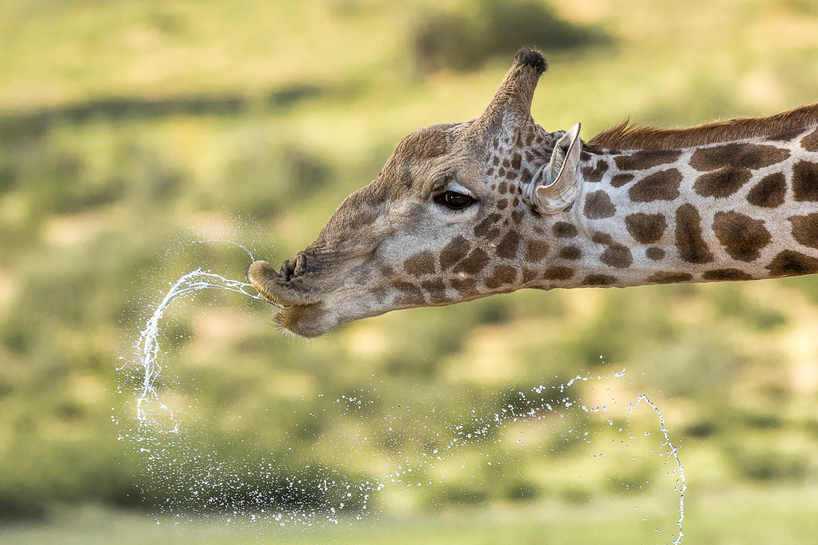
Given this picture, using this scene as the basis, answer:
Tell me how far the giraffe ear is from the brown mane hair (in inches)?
12.2

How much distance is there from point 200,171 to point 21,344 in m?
3.17

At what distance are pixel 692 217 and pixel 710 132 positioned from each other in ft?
1.23

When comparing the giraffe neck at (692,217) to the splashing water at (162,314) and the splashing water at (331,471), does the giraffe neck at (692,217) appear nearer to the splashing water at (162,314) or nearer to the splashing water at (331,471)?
the splashing water at (162,314)

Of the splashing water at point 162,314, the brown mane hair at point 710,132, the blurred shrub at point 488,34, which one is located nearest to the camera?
the brown mane hair at point 710,132

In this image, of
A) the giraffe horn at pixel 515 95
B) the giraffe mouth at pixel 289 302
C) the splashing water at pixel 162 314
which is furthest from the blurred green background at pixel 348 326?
the giraffe horn at pixel 515 95

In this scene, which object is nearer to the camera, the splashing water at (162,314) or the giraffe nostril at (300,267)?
the giraffe nostril at (300,267)

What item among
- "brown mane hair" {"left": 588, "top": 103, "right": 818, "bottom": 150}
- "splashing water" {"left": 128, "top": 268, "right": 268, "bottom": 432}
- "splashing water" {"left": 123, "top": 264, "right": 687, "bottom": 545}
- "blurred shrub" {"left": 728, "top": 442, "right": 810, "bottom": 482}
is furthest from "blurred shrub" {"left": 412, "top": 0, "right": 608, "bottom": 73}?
"brown mane hair" {"left": 588, "top": 103, "right": 818, "bottom": 150}

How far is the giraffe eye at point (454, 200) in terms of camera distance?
131 inches

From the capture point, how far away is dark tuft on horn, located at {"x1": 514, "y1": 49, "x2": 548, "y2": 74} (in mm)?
3555

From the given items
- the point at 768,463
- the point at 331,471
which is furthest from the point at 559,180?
the point at 768,463

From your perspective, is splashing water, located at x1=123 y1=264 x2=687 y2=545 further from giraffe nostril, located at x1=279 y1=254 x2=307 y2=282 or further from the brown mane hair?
the brown mane hair

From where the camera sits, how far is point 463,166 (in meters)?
3.31

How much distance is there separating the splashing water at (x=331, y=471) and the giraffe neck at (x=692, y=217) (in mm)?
4313

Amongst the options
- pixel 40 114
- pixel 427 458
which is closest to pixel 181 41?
pixel 40 114
